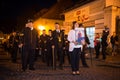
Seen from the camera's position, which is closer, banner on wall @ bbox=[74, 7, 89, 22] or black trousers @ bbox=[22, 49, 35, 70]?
black trousers @ bbox=[22, 49, 35, 70]

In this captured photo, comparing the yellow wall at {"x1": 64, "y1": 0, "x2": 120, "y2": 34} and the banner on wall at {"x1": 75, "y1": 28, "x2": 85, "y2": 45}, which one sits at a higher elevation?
the yellow wall at {"x1": 64, "y1": 0, "x2": 120, "y2": 34}

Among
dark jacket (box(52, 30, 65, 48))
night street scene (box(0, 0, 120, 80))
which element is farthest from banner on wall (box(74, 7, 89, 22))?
dark jacket (box(52, 30, 65, 48))

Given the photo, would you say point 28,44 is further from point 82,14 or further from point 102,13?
point 82,14

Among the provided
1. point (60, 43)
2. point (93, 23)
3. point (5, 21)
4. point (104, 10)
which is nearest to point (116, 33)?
point (104, 10)

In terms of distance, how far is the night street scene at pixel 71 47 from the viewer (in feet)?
32.7

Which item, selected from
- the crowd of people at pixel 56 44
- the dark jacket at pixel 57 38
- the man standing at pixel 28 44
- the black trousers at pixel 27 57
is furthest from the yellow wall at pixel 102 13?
the black trousers at pixel 27 57

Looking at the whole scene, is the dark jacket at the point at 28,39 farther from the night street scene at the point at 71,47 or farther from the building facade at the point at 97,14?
the building facade at the point at 97,14

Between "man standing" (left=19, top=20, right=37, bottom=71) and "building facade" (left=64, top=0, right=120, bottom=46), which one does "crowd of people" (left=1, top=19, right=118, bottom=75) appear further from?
"building facade" (left=64, top=0, right=120, bottom=46)

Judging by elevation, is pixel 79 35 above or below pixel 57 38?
above

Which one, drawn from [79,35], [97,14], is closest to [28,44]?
[79,35]

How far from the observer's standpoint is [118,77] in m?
9.25

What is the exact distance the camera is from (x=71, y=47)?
995cm

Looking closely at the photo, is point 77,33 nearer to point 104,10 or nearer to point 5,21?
point 104,10

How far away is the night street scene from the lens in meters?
9.95
